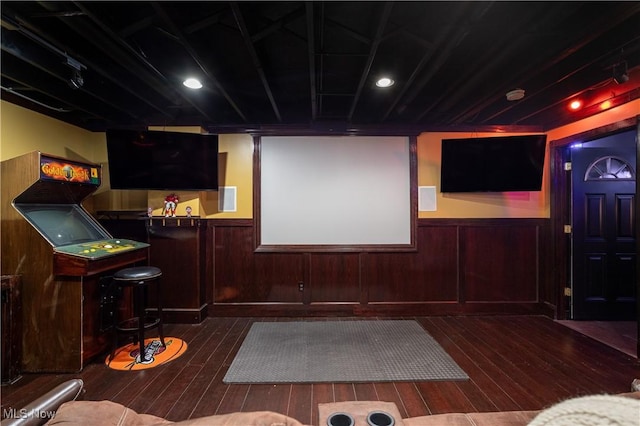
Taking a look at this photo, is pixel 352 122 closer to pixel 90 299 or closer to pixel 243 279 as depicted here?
pixel 243 279

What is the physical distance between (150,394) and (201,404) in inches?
18.2

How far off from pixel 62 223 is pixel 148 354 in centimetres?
151

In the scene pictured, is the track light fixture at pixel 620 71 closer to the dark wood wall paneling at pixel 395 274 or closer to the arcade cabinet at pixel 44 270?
the dark wood wall paneling at pixel 395 274

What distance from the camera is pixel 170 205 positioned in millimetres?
3557

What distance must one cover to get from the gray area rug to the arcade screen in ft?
6.30

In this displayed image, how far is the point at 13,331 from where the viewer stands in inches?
92.5

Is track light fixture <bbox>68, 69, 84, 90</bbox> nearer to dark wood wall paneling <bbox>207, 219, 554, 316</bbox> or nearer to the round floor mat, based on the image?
dark wood wall paneling <bbox>207, 219, 554, 316</bbox>

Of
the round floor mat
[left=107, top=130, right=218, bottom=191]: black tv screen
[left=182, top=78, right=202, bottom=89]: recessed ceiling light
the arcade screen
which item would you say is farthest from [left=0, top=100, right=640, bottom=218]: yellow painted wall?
the round floor mat

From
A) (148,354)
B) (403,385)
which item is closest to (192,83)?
(148,354)

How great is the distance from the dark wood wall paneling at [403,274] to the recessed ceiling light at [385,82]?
1888mm

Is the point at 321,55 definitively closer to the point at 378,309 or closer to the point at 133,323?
the point at 378,309

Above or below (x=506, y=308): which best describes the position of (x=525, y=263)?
above

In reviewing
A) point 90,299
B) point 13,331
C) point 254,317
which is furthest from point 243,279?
point 13,331

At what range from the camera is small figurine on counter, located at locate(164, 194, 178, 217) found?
355 cm
